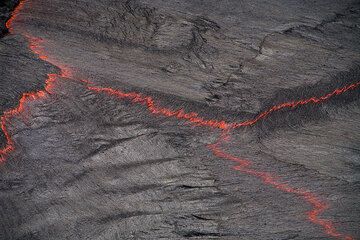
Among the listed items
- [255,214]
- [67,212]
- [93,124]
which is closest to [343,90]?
[255,214]

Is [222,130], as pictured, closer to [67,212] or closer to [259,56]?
[259,56]

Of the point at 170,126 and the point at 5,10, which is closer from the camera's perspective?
the point at 170,126

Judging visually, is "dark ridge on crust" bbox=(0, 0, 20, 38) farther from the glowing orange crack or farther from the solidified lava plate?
the glowing orange crack

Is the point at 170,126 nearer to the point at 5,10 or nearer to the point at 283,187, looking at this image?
the point at 283,187

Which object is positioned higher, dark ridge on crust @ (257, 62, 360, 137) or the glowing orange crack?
dark ridge on crust @ (257, 62, 360, 137)

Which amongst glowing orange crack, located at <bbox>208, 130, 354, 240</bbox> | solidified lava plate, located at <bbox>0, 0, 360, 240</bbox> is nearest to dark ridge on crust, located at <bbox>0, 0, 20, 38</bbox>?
solidified lava plate, located at <bbox>0, 0, 360, 240</bbox>

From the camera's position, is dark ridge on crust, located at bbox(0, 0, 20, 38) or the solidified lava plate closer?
the solidified lava plate

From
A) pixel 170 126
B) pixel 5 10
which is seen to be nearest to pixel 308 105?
pixel 170 126

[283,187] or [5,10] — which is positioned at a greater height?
[5,10]
